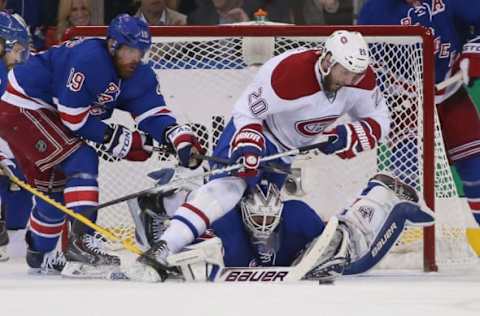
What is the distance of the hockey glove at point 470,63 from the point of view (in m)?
6.42

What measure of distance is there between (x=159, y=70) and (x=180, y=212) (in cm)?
93

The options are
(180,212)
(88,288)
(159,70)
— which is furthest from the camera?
(159,70)

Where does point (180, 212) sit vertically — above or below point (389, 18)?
below

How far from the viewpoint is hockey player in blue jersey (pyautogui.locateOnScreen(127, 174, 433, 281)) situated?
570cm

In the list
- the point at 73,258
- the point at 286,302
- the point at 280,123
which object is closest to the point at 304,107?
the point at 280,123

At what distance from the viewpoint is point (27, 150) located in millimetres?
5820

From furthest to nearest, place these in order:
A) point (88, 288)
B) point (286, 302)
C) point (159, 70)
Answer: point (159, 70) → point (88, 288) → point (286, 302)

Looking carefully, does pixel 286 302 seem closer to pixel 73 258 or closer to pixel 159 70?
pixel 73 258

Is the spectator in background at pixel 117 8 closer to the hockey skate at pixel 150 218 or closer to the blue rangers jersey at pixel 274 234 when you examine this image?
the hockey skate at pixel 150 218

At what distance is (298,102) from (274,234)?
1.48 feet

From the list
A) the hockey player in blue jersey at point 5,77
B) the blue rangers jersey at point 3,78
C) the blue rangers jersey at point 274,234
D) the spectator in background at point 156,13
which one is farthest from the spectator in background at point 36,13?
the blue rangers jersey at point 274,234

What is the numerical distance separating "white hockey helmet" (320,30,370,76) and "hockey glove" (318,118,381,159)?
206 millimetres

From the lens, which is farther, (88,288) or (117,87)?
(117,87)

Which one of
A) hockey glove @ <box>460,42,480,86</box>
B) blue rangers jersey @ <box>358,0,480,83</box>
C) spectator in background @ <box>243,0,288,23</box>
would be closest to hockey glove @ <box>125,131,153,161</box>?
blue rangers jersey @ <box>358,0,480,83</box>
